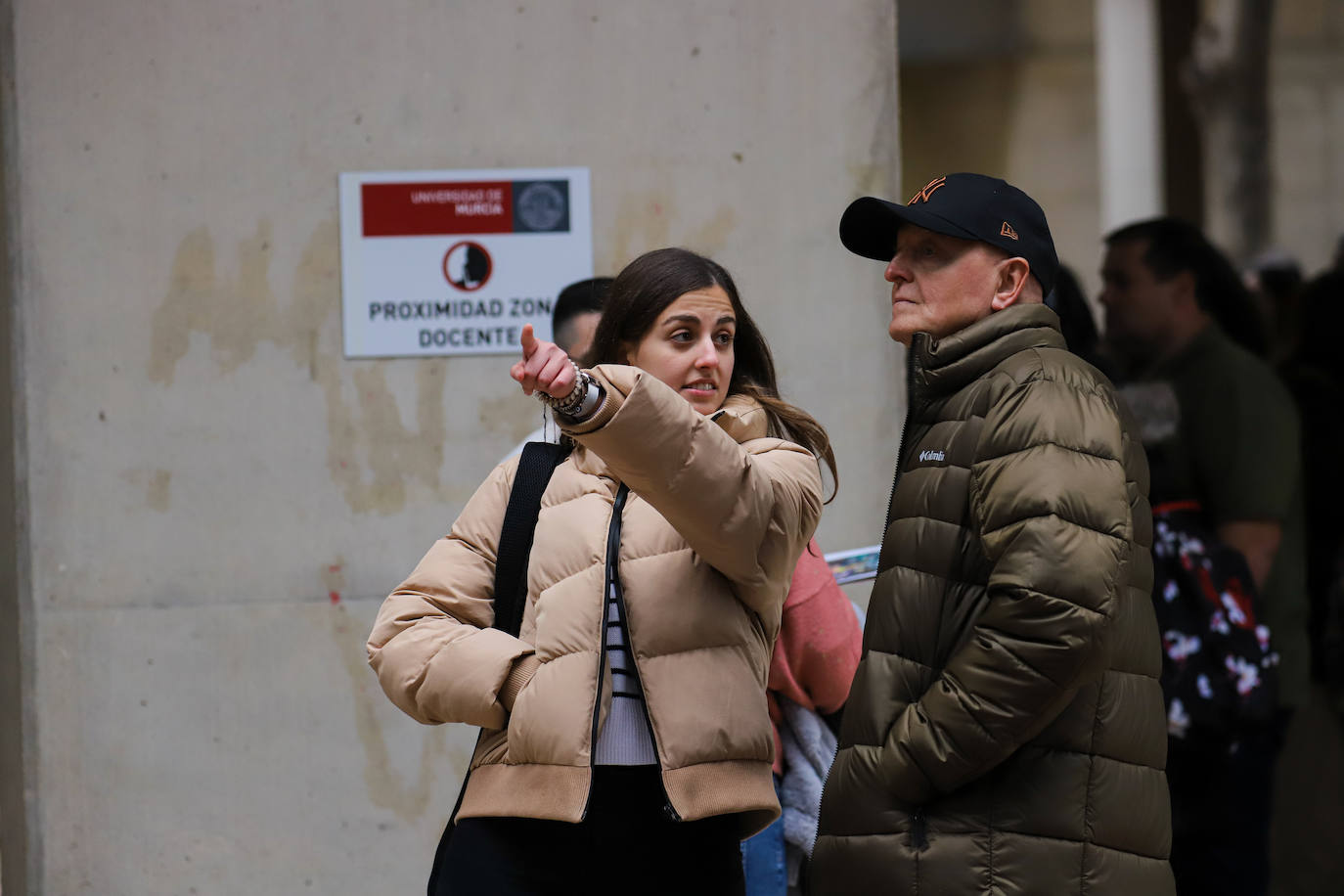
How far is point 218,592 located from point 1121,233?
10.2 feet

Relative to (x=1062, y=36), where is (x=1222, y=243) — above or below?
below

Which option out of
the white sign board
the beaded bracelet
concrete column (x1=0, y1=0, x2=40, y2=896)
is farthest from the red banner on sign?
the beaded bracelet

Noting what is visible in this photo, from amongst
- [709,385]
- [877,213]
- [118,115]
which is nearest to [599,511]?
[709,385]

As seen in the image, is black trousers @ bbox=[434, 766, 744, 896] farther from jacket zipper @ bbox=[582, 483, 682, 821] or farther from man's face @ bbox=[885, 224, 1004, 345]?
man's face @ bbox=[885, 224, 1004, 345]

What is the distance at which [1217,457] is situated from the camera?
457cm

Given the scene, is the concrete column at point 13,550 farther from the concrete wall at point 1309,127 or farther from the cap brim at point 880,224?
the concrete wall at point 1309,127

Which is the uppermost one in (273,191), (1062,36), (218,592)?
(1062,36)

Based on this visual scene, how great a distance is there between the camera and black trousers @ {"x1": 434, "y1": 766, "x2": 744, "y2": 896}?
2393 mm

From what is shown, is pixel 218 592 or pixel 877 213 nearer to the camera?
pixel 877 213

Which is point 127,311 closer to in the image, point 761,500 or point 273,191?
point 273,191

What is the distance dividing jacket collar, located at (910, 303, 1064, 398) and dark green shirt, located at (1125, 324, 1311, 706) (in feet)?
6.41

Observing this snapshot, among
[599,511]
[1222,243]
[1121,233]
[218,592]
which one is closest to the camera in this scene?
[599,511]

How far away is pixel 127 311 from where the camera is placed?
13.5ft

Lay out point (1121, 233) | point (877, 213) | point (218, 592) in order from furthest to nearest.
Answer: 1. point (1121, 233)
2. point (218, 592)
3. point (877, 213)
